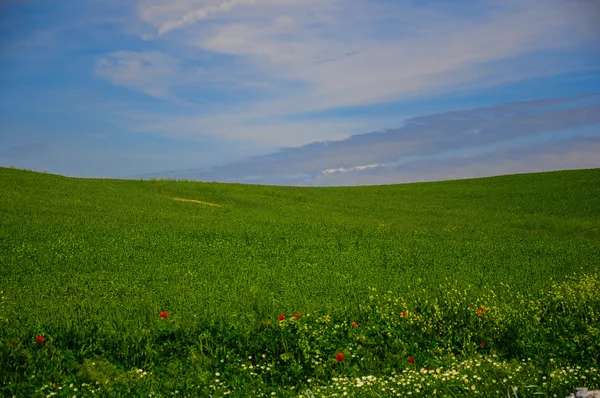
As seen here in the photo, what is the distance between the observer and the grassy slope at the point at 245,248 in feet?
46.0

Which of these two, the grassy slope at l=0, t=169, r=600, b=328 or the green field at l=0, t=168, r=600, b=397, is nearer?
the green field at l=0, t=168, r=600, b=397

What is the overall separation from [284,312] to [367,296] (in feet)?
8.75

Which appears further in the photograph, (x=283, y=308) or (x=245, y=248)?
(x=245, y=248)

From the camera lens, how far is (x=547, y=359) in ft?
34.0

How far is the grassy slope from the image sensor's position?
46.0 feet

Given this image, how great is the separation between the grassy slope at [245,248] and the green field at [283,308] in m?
0.10

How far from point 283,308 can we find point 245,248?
9429mm

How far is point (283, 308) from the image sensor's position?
1266cm

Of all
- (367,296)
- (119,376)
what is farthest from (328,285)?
(119,376)

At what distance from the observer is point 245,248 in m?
21.9

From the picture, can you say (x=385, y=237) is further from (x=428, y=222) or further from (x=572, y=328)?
(x=572, y=328)

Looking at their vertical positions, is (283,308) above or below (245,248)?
below

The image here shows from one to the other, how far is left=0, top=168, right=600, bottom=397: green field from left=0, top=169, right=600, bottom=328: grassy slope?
10cm

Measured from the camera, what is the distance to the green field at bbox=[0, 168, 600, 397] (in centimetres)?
936
